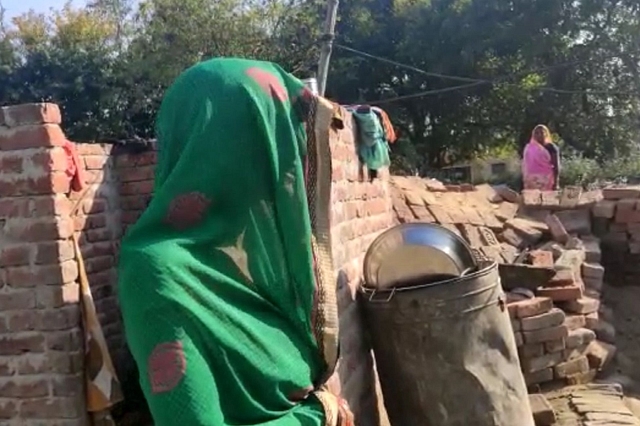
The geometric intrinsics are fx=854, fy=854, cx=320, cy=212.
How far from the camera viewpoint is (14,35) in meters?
19.3

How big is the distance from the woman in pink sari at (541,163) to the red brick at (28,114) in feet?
24.0

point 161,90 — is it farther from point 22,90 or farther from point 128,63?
point 22,90

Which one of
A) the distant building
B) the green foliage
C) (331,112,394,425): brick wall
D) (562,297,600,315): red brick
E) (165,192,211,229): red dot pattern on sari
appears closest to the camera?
(165,192,211,229): red dot pattern on sari

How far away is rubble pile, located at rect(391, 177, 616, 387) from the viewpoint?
5.04m

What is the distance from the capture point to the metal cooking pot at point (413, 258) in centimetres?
361

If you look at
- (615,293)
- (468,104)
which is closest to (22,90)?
(468,104)

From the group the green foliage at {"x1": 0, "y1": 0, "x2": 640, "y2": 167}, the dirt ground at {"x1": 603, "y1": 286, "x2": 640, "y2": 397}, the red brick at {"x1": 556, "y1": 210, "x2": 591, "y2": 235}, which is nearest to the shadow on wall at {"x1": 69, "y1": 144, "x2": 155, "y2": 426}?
the dirt ground at {"x1": 603, "y1": 286, "x2": 640, "y2": 397}

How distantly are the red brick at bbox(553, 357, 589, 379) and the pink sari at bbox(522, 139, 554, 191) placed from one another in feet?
13.4

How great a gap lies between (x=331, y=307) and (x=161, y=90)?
1516 centimetres

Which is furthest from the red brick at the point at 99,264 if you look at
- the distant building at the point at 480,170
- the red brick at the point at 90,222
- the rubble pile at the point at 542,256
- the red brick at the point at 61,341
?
the distant building at the point at 480,170

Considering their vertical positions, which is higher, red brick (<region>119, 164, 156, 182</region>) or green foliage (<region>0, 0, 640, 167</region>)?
green foliage (<region>0, 0, 640, 167</region>)

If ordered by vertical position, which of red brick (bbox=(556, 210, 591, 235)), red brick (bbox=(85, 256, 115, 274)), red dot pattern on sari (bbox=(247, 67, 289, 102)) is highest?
red dot pattern on sari (bbox=(247, 67, 289, 102))

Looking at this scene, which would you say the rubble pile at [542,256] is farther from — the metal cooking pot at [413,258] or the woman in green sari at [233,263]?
the woman in green sari at [233,263]

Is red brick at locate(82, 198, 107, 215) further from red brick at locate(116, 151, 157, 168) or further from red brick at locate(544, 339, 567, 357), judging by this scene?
red brick at locate(544, 339, 567, 357)
